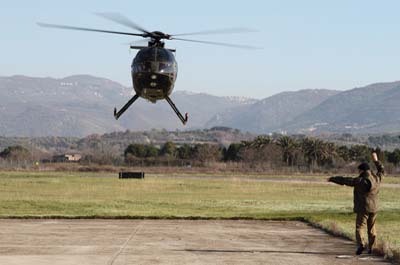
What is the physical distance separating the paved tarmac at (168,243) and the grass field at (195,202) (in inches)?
55.7

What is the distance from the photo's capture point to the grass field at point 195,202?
104 ft

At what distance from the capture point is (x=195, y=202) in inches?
1714

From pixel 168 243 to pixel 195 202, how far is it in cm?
2249

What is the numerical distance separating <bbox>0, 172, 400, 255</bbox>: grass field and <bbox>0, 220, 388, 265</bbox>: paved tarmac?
1.42 meters

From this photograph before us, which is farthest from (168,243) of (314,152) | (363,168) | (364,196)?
(314,152)

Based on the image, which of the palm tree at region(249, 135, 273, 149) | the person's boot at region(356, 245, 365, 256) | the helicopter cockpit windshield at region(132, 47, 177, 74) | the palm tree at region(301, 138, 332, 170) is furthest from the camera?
the palm tree at region(249, 135, 273, 149)

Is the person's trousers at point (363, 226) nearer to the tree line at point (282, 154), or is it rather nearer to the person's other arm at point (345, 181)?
the person's other arm at point (345, 181)

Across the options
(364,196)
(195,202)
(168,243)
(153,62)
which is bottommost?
(195,202)

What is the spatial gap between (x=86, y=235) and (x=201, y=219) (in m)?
7.38

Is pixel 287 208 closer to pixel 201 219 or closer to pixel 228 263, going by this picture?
pixel 201 219

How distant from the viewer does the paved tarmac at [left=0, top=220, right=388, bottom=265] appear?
706 inches

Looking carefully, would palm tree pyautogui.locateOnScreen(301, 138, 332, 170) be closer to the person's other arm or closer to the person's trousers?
the person's trousers

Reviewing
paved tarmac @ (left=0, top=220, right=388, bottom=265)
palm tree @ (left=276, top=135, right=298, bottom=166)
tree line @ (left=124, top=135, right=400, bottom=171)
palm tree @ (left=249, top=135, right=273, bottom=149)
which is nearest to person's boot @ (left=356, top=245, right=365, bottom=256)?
paved tarmac @ (left=0, top=220, right=388, bottom=265)

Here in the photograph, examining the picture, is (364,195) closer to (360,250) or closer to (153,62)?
(360,250)
